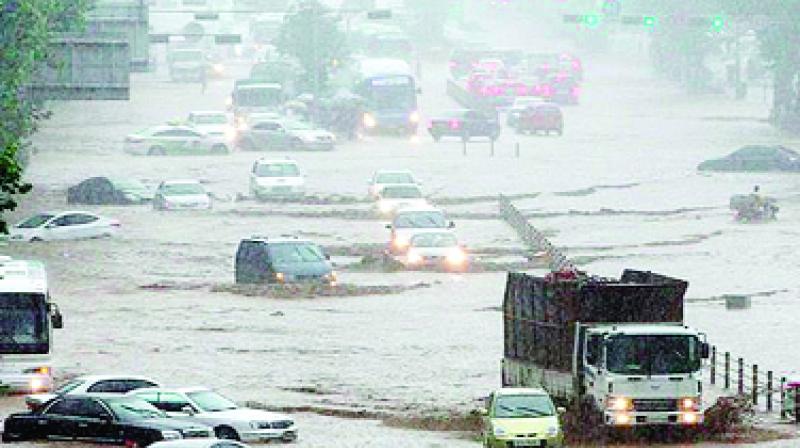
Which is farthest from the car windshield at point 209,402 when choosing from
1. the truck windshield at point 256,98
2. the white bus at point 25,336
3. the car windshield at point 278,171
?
the truck windshield at point 256,98

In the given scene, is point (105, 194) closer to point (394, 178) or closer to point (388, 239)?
point (394, 178)

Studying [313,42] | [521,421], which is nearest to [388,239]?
[521,421]

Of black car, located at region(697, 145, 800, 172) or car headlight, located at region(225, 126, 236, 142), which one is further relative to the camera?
car headlight, located at region(225, 126, 236, 142)

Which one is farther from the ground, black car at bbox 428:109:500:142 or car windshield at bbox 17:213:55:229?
car windshield at bbox 17:213:55:229

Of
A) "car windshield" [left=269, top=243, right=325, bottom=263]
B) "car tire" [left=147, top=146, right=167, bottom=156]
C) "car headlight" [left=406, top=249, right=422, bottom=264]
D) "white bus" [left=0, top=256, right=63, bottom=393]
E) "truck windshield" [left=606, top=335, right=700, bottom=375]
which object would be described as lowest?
"car tire" [left=147, top=146, right=167, bottom=156]

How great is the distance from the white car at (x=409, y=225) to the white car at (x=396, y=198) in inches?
428

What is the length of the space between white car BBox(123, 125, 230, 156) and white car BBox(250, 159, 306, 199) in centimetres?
1620

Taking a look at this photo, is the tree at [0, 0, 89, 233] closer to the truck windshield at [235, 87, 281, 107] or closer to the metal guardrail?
the metal guardrail

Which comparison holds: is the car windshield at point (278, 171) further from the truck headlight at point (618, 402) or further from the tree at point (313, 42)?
the truck headlight at point (618, 402)

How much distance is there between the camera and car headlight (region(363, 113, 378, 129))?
121062 millimetres

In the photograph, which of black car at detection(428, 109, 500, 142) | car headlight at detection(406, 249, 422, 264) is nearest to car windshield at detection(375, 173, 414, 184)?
car headlight at detection(406, 249, 422, 264)

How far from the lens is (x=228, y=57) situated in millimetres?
164250

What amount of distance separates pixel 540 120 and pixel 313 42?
2145 centimetres

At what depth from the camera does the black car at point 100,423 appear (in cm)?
3653
